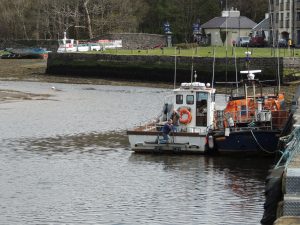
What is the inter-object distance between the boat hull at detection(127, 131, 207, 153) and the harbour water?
32 cm

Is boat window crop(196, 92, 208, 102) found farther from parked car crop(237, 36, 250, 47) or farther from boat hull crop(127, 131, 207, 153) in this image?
parked car crop(237, 36, 250, 47)

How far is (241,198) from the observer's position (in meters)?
23.6

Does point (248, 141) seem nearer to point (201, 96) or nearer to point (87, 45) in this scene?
point (201, 96)

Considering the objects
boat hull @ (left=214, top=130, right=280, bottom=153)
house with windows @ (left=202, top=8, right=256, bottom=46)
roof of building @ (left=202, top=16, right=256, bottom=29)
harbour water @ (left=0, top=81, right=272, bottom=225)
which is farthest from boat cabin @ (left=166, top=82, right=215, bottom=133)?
roof of building @ (left=202, top=16, right=256, bottom=29)

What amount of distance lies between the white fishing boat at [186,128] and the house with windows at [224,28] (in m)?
58.8

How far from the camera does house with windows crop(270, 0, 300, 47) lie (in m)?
85.6

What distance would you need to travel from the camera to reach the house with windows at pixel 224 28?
90438 mm

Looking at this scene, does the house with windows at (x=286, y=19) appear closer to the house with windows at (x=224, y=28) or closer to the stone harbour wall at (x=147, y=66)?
the house with windows at (x=224, y=28)

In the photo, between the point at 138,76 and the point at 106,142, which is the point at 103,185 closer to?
the point at 106,142

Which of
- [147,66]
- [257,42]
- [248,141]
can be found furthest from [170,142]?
[257,42]

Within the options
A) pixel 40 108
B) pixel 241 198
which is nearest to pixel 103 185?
pixel 241 198

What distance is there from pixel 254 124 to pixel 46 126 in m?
12.0

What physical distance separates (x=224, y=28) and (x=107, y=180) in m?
65.2

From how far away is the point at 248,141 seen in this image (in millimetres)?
29797
